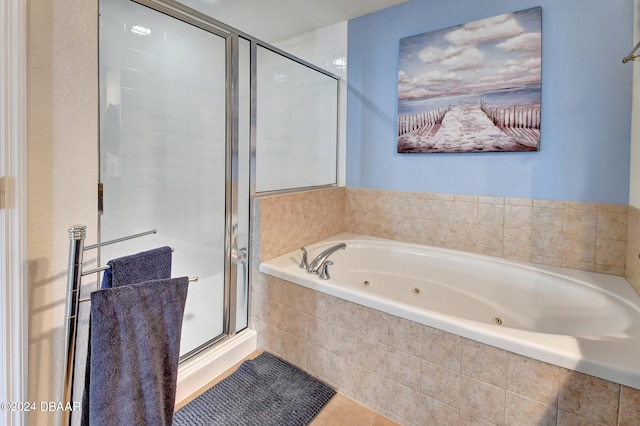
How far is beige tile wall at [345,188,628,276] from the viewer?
1.97 m

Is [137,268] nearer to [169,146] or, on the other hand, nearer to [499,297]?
[169,146]

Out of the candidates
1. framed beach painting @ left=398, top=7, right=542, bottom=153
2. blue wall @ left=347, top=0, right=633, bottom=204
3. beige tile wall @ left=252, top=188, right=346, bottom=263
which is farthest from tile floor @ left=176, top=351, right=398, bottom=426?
framed beach painting @ left=398, top=7, right=542, bottom=153

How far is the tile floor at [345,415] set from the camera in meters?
1.60

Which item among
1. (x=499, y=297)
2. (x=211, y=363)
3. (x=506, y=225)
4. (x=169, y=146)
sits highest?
(x=169, y=146)

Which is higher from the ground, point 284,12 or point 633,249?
point 284,12

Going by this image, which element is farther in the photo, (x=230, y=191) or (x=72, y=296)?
(x=230, y=191)

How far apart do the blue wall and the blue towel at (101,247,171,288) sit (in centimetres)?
195

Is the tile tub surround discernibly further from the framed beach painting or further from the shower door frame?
the framed beach painting

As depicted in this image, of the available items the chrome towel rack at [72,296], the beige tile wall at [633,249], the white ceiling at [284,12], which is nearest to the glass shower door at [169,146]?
the chrome towel rack at [72,296]

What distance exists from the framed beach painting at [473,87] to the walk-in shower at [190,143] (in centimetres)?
101

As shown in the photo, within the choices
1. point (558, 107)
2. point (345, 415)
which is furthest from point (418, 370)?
point (558, 107)

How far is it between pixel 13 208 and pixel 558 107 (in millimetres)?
2707

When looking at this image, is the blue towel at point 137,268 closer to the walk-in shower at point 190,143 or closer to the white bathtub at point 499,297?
the walk-in shower at point 190,143

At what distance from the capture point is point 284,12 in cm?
268
